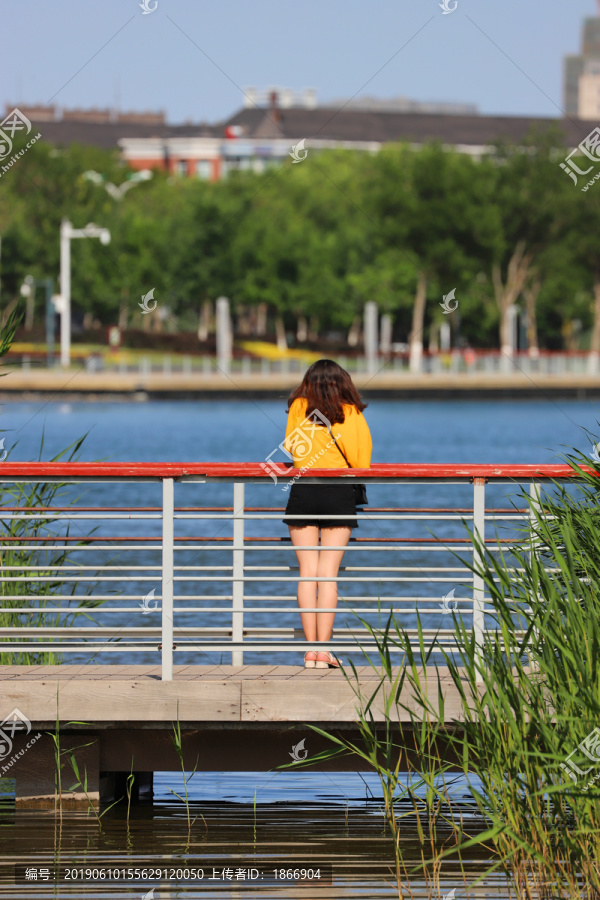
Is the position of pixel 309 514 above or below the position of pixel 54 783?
Answer: above

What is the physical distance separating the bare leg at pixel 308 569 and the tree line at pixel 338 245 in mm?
67373

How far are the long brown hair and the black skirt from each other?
0.36 meters

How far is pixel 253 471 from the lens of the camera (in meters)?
7.12

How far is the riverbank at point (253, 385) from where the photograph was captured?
60.4m

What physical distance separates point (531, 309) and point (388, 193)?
1185 cm

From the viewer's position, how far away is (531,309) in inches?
3366

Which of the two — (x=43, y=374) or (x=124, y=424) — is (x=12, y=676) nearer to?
(x=124, y=424)

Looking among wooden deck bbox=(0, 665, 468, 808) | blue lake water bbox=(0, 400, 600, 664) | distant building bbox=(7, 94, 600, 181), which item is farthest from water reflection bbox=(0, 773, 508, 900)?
distant building bbox=(7, 94, 600, 181)

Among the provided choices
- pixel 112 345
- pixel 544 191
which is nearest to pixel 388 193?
pixel 544 191

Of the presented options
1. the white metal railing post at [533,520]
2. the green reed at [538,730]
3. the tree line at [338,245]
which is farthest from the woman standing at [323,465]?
the tree line at [338,245]
